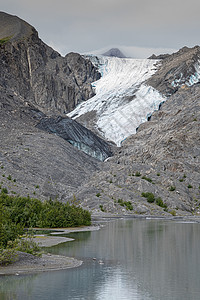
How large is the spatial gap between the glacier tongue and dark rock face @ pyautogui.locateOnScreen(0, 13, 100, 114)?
6834 mm

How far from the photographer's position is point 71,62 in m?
194

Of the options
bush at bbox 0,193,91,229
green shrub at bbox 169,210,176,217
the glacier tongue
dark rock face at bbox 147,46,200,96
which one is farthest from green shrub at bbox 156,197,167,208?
dark rock face at bbox 147,46,200,96

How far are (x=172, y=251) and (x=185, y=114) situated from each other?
279ft

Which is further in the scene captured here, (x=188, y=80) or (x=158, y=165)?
(x=188, y=80)

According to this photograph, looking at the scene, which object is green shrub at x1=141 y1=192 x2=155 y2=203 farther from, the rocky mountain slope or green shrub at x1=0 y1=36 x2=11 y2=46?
green shrub at x1=0 y1=36 x2=11 y2=46

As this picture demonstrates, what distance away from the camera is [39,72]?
17100 cm

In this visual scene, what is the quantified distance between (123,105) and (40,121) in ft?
161

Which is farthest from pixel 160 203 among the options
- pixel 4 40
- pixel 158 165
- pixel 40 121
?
pixel 4 40

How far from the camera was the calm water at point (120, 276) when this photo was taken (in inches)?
690

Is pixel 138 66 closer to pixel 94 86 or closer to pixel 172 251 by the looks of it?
pixel 94 86

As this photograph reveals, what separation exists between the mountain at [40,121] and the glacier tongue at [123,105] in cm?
1055

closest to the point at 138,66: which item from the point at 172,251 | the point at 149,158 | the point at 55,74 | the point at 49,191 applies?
the point at 55,74

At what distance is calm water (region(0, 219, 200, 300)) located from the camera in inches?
690

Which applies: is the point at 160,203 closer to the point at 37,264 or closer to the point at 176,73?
the point at 37,264
